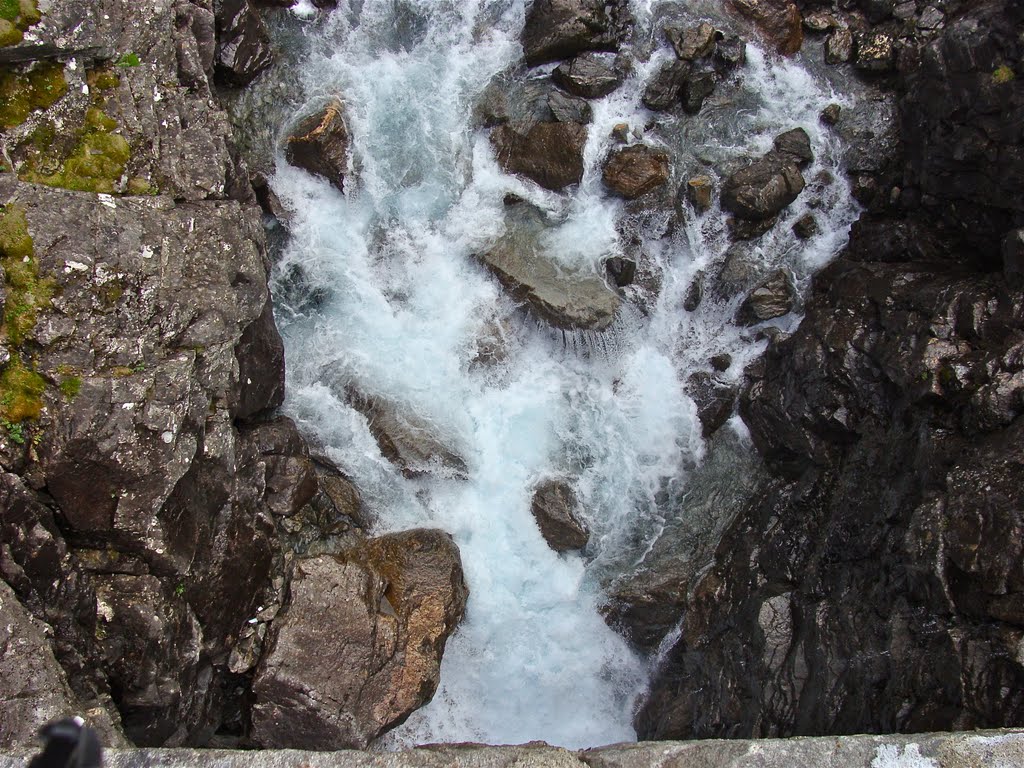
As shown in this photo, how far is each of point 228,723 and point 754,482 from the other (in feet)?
31.1

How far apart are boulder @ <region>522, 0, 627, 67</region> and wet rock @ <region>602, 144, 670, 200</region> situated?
2.14 m

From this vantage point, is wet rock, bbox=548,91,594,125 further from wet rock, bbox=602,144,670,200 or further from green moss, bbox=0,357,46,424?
green moss, bbox=0,357,46,424

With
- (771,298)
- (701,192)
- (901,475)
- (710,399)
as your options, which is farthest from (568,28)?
(901,475)

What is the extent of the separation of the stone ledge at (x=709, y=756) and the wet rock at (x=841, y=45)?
12.3 m

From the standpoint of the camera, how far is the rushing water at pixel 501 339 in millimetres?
12484

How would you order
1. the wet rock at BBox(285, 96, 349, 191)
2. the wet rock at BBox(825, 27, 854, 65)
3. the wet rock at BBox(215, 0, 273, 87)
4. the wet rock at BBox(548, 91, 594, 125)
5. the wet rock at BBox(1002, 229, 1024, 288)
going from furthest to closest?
the wet rock at BBox(825, 27, 854, 65) → the wet rock at BBox(548, 91, 594, 125) → the wet rock at BBox(285, 96, 349, 191) → the wet rock at BBox(215, 0, 273, 87) → the wet rock at BBox(1002, 229, 1024, 288)

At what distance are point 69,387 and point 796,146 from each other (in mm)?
12691

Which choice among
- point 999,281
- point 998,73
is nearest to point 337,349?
point 999,281

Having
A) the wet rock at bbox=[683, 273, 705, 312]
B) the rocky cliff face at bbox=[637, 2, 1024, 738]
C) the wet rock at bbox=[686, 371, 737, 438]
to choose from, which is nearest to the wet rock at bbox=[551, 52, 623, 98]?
the wet rock at bbox=[683, 273, 705, 312]

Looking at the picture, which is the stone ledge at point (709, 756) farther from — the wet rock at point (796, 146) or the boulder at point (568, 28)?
the boulder at point (568, 28)

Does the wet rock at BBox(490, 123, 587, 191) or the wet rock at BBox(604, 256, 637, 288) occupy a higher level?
the wet rock at BBox(490, 123, 587, 191)

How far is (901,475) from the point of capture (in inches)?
406

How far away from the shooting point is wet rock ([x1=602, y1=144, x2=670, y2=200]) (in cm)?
1346

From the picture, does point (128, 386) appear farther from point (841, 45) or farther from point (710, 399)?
point (841, 45)
